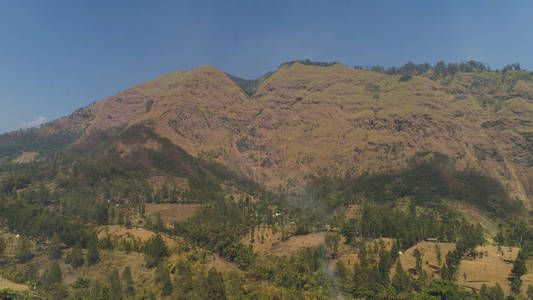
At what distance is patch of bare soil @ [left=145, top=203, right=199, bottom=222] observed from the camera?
430ft

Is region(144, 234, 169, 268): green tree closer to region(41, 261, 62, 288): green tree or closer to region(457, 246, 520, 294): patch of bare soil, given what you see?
region(41, 261, 62, 288): green tree

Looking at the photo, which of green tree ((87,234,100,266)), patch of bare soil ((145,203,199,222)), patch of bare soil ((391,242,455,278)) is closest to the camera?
patch of bare soil ((391,242,455,278))


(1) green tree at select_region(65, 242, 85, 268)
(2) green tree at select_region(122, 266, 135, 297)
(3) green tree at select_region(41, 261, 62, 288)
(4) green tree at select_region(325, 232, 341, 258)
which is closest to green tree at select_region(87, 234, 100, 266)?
(1) green tree at select_region(65, 242, 85, 268)

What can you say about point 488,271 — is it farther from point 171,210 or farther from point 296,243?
point 171,210

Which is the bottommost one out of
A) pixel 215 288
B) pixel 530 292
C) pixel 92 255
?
pixel 530 292

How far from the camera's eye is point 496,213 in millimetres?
134875

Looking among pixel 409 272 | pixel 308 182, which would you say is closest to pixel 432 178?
pixel 308 182

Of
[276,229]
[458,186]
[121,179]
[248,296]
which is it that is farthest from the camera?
[121,179]

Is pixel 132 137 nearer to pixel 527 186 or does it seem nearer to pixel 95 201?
pixel 95 201

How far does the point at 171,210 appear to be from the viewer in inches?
5477

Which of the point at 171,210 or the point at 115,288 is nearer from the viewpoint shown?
the point at 115,288

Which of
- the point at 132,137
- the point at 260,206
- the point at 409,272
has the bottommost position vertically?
the point at 409,272

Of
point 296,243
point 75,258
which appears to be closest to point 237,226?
point 296,243

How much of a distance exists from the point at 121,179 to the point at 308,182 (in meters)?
97.6
